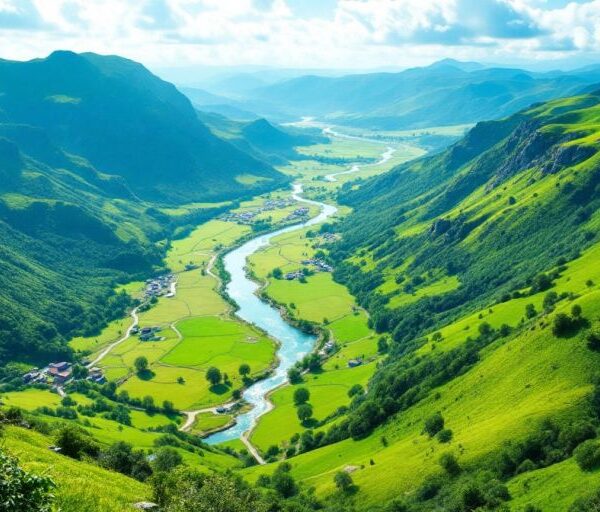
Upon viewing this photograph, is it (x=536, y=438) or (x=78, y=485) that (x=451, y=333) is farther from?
(x=78, y=485)

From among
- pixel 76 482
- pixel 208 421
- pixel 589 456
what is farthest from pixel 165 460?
pixel 589 456

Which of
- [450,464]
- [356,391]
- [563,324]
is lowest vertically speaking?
[450,464]

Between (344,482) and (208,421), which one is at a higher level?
(208,421)

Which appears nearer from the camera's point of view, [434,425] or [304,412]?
[434,425]

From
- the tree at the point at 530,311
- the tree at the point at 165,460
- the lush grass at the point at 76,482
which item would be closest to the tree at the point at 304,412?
the tree at the point at 165,460

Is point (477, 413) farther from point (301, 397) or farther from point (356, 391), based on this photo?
point (301, 397)

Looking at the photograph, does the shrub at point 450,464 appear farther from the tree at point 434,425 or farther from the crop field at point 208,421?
the crop field at point 208,421
